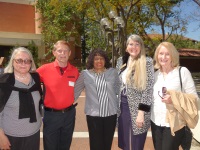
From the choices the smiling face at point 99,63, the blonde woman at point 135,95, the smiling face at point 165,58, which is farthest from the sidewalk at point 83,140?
the smiling face at point 165,58

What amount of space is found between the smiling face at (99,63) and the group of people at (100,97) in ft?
0.04

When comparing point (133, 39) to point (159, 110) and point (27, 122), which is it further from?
point (27, 122)

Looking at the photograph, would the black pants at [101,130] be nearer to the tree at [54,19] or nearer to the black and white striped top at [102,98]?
the black and white striped top at [102,98]

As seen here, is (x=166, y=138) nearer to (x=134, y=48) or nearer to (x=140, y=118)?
(x=140, y=118)

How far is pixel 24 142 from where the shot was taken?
3055 mm

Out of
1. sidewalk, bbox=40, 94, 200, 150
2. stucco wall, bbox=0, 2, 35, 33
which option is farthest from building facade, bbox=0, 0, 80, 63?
sidewalk, bbox=40, 94, 200, 150

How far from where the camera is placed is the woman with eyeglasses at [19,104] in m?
2.90

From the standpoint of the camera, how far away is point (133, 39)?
3.53m

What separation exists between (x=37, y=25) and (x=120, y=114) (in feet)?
75.6

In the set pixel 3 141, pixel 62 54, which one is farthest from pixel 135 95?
pixel 3 141

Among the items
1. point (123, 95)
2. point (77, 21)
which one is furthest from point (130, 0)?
point (123, 95)

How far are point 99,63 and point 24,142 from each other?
1.48 metres

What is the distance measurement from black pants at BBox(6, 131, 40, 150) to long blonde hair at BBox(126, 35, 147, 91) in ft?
4.59

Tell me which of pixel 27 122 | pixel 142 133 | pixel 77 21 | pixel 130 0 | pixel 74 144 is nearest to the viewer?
pixel 27 122
